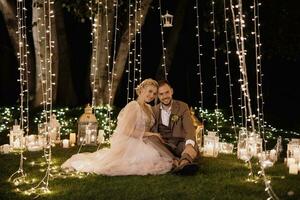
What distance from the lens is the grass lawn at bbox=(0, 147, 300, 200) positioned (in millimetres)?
5090

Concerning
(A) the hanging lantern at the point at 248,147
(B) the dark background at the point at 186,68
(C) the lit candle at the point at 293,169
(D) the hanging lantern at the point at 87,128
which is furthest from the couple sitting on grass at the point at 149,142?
(B) the dark background at the point at 186,68

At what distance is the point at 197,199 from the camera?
498 centimetres

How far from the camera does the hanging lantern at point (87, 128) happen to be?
7.86 meters

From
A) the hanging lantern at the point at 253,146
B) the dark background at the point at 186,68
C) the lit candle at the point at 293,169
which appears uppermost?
the dark background at the point at 186,68

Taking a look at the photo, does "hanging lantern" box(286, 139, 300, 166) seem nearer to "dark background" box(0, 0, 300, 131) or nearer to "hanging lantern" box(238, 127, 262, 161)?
"hanging lantern" box(238, 127, 262, 161)

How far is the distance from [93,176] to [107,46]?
4764mm

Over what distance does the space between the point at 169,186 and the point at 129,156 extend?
877 mm

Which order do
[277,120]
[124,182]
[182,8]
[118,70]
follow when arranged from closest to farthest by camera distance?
[124,182] < [118,70] < [277,120] < [182,8]

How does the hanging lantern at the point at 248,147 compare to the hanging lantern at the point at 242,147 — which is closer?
the hanging lantern at the point at 248,147

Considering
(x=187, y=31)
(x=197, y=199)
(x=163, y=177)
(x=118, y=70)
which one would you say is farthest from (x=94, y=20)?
(x=187, y=31)

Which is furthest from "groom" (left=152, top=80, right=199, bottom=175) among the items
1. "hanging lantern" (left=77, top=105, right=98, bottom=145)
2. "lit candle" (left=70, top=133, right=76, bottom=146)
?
"lit candle" (left=70, top=133, right=76, bottom=146)

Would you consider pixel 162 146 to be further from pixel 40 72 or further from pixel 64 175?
pixel 40 72

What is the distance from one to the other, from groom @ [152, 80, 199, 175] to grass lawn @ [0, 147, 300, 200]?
41 cm

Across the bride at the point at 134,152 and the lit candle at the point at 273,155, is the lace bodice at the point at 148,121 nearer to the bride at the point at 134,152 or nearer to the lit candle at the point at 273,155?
the bride at the point at 134,152
